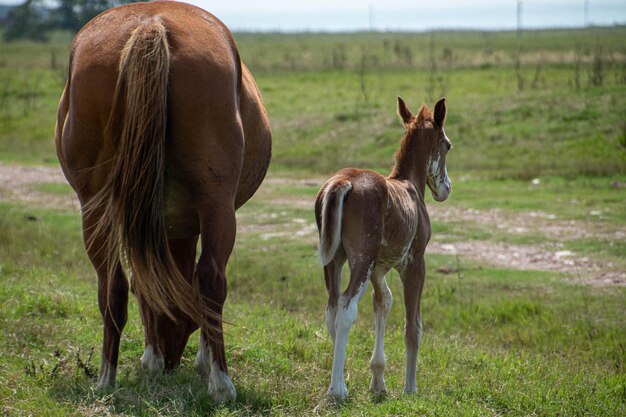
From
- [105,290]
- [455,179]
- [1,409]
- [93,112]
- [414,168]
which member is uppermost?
[93,112]

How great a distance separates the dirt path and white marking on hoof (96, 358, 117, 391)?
6.06 m

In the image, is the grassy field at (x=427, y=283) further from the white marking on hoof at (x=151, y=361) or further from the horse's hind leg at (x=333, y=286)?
the horse's hind leg at (x=333, y=286)

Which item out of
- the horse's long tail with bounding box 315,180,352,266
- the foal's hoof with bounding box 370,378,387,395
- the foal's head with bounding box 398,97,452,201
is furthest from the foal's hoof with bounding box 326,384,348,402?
the foal's head with bounding box 398,97,452,201

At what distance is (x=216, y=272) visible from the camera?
5.09 meters

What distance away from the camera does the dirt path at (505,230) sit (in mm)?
10908

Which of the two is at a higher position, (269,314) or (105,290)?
(105,290)

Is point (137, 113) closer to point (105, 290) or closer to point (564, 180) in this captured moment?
point (105, 290)

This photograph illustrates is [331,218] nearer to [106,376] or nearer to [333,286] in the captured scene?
[333,286]

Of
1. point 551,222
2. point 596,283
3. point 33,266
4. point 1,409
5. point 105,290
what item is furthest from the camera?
point 551,222

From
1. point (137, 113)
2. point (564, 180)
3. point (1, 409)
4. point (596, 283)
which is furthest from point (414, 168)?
point (564, 180)

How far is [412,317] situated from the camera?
19.7 ft

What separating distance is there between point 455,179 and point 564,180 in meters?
2.14

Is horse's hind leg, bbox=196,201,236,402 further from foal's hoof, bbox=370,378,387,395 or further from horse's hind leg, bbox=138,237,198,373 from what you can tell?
foal's hoof, bbox=370,378,387,395

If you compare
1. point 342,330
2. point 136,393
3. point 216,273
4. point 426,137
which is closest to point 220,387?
point 136,393
